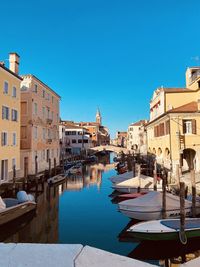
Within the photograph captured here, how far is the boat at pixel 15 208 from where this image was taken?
1353cm

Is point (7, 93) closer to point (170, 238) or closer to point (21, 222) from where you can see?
point (21, 222)

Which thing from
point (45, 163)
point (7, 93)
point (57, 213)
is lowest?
point (57, 213)

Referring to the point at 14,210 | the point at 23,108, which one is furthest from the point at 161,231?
the point at 23,108

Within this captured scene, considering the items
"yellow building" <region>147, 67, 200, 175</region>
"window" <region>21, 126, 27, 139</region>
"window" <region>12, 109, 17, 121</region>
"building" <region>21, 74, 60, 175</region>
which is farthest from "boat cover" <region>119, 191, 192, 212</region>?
"window" <region>21, 126, 27, 139</region>

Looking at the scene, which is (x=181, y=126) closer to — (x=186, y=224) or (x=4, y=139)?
(x=4, y=139)

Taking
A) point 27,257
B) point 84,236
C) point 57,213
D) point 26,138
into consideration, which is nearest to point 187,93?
point 26,138

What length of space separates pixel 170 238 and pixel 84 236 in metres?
4.46

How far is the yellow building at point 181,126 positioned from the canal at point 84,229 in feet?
29.2

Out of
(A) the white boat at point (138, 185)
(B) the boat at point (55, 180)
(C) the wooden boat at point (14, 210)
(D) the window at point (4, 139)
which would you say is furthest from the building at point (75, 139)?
(C) the wooden boat at point (14, 210)

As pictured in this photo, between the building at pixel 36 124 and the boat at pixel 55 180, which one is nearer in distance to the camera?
the boat at pixel 55 180

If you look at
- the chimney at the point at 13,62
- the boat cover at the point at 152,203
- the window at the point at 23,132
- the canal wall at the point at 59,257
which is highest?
the chimney at the point at 13,62

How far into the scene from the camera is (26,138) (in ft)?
97.7

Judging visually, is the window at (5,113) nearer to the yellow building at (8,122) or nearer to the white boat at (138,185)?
the yellow building at (8,122)

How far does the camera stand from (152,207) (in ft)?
44.7
